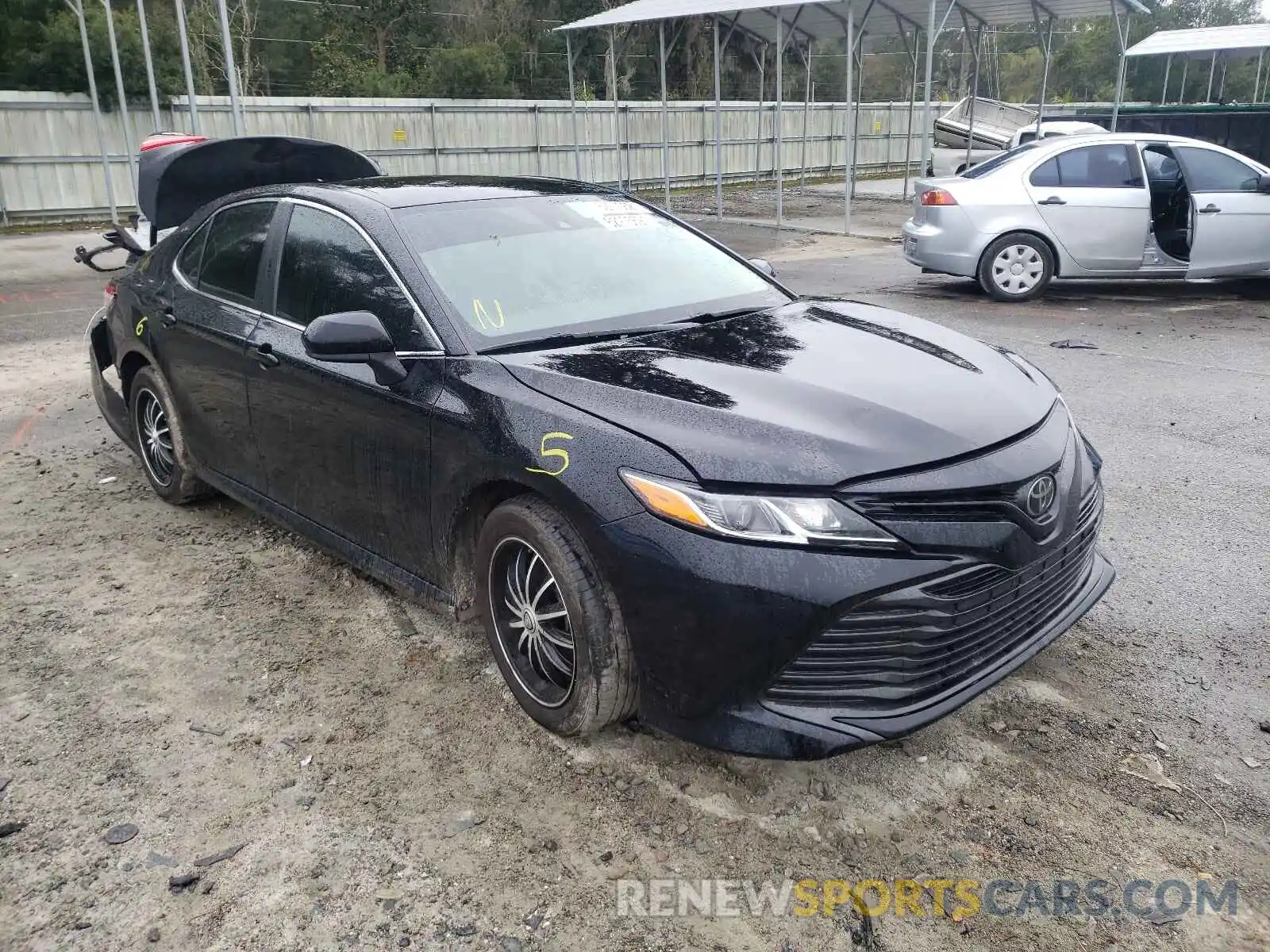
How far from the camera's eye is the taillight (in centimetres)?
1039

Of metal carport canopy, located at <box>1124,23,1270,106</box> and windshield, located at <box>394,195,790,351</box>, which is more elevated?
metal carport canopy, located at <box>1124,23,1270,106</box>

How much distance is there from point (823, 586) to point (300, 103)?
23.1m

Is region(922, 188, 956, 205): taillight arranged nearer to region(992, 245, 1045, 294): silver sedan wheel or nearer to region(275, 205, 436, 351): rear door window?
region(992, 245, 1045, 294): silver sedan wheel

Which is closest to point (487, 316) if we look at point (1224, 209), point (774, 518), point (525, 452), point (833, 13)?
point (525, 452)

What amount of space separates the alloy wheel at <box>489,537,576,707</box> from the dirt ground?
188 mm

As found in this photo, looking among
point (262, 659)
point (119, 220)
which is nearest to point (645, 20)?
point (119, 220)

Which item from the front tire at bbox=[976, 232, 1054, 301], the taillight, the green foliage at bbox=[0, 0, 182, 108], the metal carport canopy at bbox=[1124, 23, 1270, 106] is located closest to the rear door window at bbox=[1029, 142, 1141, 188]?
the front tire at bbox=[976, 232, 1054, 301]

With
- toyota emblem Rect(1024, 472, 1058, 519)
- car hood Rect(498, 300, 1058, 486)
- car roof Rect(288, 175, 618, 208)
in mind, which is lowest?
toyota emblem Rect(1024, 472, 1058, 519)

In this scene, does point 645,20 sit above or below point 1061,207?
above

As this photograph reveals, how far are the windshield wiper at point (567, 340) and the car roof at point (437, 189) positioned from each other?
0.85 metres

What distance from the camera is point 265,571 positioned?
4410 mm

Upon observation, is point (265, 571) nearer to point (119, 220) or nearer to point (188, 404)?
point (188, 404)

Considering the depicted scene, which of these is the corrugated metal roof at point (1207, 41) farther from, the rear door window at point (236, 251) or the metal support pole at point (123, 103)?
the rear door window at point (236, 251)

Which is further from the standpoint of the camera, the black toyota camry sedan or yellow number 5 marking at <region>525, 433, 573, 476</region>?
yellow number 5 marking at <region>525, 433, 573, 476</region>
